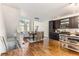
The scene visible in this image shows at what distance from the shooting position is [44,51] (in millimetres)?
2410

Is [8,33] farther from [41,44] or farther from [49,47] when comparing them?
[49,47]

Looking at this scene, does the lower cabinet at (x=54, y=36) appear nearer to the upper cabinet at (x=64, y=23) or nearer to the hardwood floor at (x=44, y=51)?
the hardwood floor at (x=44, y=51)

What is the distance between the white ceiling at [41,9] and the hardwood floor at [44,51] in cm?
66

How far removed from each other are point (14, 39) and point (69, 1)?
1.51 m

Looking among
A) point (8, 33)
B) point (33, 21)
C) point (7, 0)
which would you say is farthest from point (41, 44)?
point (7, 0)

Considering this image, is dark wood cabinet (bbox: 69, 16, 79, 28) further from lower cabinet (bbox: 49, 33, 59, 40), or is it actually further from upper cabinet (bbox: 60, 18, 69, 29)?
lower cabinet (bbox: 49, 33, 59, 40)

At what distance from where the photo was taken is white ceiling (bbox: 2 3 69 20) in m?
A: 2.30

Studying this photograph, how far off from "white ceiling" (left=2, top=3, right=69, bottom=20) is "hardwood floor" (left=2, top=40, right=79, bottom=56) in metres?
0.66

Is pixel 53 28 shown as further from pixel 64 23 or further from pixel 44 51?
pixel 44 51

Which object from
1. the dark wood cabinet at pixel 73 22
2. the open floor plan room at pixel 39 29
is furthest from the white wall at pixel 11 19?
the dark wood cabinet at pixel 73 22

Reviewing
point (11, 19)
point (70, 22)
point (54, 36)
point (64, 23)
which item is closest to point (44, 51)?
point (54, 36)

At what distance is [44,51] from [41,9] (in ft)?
3.23

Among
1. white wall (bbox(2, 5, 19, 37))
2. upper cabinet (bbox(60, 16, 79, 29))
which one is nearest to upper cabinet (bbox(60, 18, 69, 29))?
upper cabinet (bbox(60, 16, 79, 29))

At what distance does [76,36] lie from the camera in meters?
2.35
